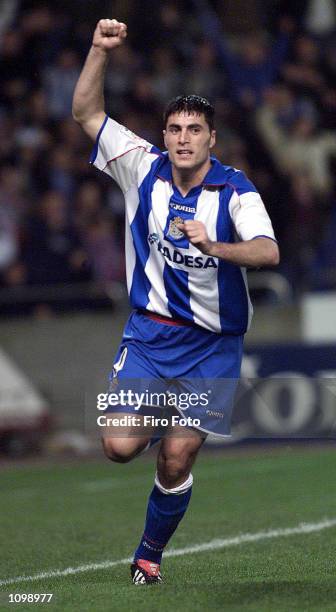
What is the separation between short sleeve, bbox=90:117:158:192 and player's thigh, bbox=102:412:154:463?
113 cm

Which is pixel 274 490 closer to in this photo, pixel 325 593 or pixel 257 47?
pixel 325 593

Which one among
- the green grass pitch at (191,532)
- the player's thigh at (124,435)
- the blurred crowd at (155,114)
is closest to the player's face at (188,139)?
the player's thigh at (124,435)

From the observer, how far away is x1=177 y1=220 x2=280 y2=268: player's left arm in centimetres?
530

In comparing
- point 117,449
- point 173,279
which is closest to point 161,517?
point 117,449

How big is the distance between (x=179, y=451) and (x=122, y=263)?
835cm

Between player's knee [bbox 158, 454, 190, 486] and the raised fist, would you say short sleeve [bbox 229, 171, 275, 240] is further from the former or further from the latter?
player's knee [bbox 158, 454, 190, 486]

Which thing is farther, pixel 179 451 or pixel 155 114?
pixel 155 114

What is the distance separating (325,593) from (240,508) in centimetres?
376

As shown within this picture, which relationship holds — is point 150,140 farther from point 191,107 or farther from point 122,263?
point 191,107

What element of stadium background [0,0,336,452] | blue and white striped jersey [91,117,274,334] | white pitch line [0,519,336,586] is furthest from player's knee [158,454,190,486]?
stadium background [0,0,336,452]

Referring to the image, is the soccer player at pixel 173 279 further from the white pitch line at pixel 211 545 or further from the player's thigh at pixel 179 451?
the white pitch line at pixel 211 545

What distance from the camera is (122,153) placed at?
633 cm

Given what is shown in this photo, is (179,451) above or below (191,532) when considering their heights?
above

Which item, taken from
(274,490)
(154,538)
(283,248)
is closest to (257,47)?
(283,248)
